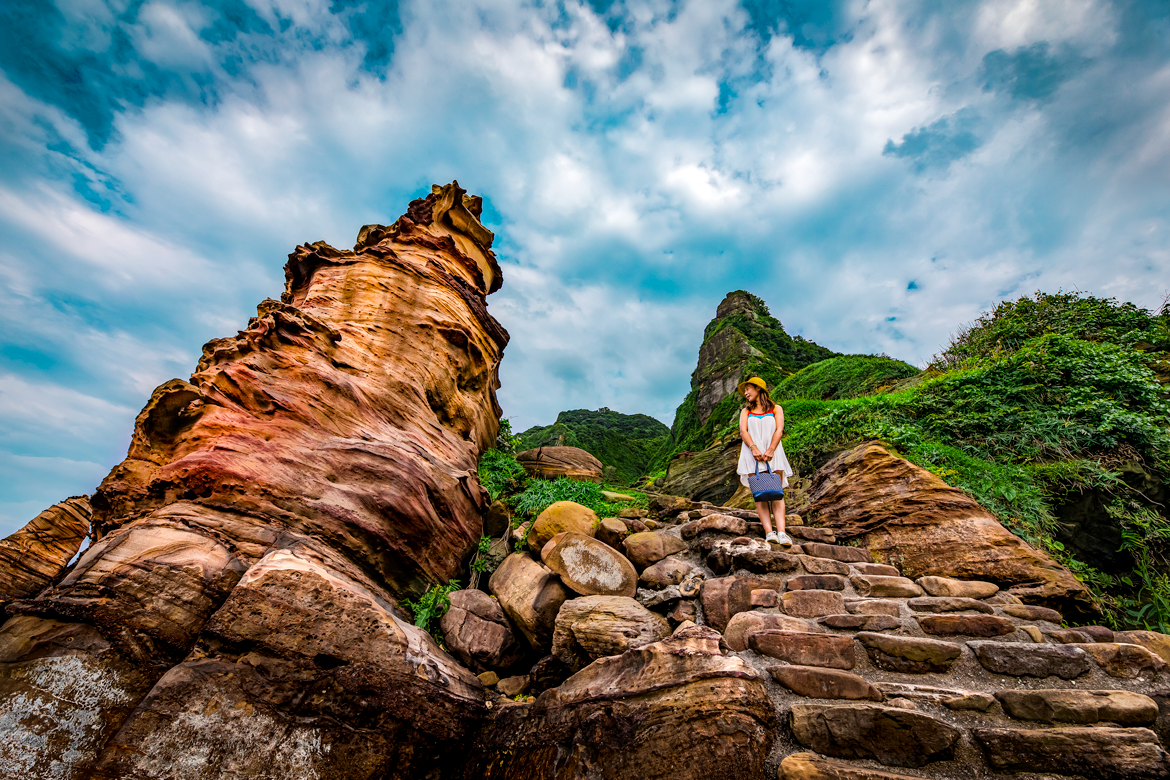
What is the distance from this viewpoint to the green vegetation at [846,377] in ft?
42.1

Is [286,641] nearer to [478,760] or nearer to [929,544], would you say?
[478,760]

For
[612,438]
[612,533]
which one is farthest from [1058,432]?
[612,438]

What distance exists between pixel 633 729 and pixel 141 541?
4102 mm

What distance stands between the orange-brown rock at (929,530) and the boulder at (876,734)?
3132 mm

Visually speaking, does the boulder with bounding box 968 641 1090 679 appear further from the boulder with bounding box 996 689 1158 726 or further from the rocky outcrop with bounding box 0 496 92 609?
the rocky outcrop with bounding box 0 496 92 609

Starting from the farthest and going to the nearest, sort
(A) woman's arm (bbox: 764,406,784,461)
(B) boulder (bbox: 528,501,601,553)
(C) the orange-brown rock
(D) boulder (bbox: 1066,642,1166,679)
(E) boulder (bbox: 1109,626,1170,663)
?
(A) woman's arm (bbox: 764,406,784,461) → (B) boulder (bbox: 528,501,601,553) → (C) the orange-brown rock → (E) boulder (bbox: 1109,626,1170,663) → (D) boulder (bbox: 1066,642,1166,679)

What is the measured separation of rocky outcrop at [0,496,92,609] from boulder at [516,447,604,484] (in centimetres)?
703

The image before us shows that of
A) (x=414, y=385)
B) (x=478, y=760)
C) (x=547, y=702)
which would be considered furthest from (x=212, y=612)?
(x=414, y=385)

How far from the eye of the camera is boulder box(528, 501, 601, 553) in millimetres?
5758

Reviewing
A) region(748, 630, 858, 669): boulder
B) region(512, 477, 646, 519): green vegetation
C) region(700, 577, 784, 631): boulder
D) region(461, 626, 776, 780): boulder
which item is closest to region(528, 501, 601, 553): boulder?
region(512, 477, 646, 519): green vegetation

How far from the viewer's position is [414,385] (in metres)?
6.54

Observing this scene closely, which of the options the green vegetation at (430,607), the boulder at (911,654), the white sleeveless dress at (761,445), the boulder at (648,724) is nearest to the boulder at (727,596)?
the boulder at (648,724)

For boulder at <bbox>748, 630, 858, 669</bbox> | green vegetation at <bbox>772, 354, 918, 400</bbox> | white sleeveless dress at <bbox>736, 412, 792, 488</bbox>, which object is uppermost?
green vegetation at <bbox>772, 354, 918, 400</bbox>

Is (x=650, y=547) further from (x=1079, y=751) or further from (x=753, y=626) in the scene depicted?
(x=1079, y=751)
